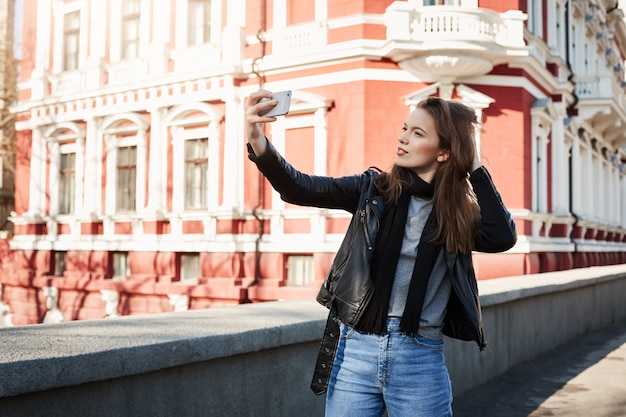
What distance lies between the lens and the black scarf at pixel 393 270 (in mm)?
2477

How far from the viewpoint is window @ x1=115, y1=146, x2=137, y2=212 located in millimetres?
19828

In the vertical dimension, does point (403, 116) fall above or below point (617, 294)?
above

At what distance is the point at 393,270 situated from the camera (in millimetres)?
2523

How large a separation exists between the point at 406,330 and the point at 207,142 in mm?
16293

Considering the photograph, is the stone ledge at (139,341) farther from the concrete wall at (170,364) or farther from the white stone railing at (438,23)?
the white stone railing at (438,23)

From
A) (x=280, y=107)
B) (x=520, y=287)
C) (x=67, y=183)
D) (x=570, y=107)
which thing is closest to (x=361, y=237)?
(x=280, y=107)

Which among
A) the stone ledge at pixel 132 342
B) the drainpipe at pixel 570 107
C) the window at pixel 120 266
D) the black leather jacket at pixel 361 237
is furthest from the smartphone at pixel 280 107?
the drainpipe at pixel 570 107

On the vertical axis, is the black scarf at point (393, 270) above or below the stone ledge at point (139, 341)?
above

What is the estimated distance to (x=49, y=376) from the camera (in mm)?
2629

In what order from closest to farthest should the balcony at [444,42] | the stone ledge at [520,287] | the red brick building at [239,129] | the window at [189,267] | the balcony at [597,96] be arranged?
1. the stone ledge at [520,287]
2. the balcony at [444,42]
3. the red brick building at [239,129]
4. the window at [189,267]
5. the balcony at [597,96]

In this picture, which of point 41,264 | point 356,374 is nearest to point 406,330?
point 356,374

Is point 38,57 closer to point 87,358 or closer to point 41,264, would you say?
point 41,264

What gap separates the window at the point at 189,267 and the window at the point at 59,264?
5.09 m

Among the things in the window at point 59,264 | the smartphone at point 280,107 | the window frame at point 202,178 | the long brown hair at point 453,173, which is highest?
the window frame at point 202,178
